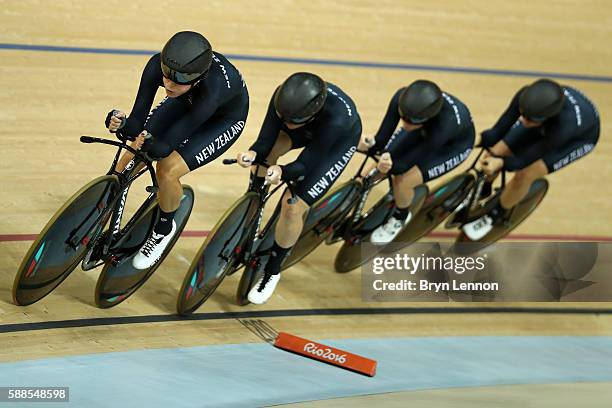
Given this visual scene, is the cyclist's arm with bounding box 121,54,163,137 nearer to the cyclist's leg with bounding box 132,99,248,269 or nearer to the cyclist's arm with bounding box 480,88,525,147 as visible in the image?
the cyclist's leg with bounding box 132,99,248,269

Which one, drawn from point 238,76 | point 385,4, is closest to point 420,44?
point 385,4

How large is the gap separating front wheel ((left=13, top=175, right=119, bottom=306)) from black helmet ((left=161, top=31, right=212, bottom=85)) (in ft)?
1.68

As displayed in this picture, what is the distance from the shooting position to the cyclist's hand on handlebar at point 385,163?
4652 mm

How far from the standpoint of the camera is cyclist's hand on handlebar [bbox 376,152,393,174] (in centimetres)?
465

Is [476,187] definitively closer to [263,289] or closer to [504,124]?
[504,124]

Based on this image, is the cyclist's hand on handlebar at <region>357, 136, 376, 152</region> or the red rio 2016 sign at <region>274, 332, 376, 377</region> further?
the cyclist's hand on handlebar at <region>357, 136, 376, 152</region>

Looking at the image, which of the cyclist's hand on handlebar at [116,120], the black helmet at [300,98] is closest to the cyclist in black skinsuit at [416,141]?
the black helmet at [300,98]

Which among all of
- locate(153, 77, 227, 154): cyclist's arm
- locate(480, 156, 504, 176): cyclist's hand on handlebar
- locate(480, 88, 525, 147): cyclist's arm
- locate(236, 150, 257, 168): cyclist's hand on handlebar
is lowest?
locate(236, 150, 257, 168): cyclist's hand on handlebar

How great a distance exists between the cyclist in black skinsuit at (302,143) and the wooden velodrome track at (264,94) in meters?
0.46

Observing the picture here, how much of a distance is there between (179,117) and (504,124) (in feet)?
6.41

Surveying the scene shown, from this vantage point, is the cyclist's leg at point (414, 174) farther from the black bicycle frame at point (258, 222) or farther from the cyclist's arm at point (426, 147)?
the black bicycle frame at point (258, 222)

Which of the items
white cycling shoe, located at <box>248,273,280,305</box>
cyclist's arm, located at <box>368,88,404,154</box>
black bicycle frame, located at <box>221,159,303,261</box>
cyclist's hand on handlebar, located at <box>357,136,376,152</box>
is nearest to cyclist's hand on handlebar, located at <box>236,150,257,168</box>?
black bicycle frame, located at <box>221,159,303,261</box>

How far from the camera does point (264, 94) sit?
6.49 metres

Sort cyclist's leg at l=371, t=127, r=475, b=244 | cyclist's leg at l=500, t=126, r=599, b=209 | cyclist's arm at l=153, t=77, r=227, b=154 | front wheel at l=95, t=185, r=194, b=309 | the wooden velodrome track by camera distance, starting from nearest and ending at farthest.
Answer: cyclist's arm at l=153, t=77, r=227, b=154 → front wheel at l=95, t=185, r=194, b=309 → the wooden velodrome track → cyclist's leg at l=371, t=127, r=475, b=244 → cyclist's leg at l=500, t=126, r=599, b=209
